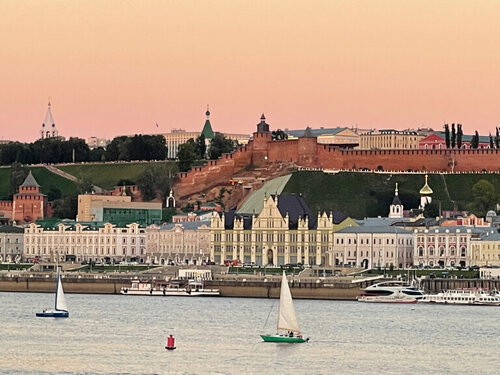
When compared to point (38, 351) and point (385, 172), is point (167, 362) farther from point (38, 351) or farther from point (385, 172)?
point (385, 172)


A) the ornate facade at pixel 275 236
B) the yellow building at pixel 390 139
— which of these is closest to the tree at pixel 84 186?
the ornate facade at pixel 275 236

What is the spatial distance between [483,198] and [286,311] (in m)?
71.7

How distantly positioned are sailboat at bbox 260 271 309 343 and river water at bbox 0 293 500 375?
0.41 metres

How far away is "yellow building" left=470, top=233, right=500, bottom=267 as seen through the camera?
110m

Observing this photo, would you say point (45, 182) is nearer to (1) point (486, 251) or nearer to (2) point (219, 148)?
(2) point (219, 148)

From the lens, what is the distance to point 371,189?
13912 centimetres

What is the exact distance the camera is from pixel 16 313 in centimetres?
8081

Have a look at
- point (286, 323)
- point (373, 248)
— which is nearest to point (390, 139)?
point (373, 248)

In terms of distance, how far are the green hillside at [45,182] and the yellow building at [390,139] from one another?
103 feet

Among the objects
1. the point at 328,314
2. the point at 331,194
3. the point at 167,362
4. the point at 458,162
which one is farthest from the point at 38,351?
the point at 458,162

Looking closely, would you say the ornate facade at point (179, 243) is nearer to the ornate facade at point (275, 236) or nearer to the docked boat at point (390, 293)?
the ornate facade at point (275, 236)

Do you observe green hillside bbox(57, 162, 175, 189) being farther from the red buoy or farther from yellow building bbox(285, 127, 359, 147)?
the red buoy

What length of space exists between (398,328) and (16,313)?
17092mm

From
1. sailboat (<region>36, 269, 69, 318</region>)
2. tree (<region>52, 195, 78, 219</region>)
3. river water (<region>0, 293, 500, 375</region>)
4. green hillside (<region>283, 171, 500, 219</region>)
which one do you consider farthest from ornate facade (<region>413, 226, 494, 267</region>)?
sailboat (<region>36, 269, 69, 318</region>)
